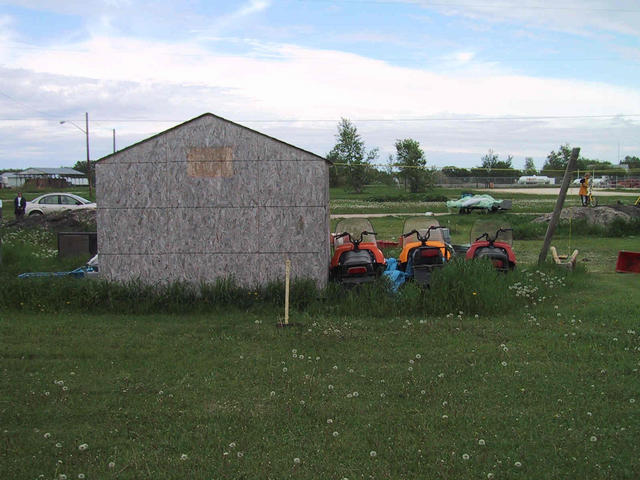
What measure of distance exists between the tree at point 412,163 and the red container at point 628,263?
128ft

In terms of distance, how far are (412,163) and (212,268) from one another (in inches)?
1864

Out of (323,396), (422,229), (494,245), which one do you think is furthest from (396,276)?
(323,396)

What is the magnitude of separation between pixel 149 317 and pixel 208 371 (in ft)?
9.30

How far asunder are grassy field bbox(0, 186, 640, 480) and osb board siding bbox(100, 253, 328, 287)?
0.31 meters

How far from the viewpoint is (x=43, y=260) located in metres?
13.8

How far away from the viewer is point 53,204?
31.6m

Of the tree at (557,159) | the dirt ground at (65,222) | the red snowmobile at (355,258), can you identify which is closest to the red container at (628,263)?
the red snowmobile at (355,258)

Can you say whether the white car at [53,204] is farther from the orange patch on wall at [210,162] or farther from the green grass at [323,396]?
the green grass at [323,396]

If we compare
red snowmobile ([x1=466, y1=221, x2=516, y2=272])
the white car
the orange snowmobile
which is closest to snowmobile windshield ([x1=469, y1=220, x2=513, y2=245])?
red snowmobile ([x1=466, y1=221, x2=516, y2=272])

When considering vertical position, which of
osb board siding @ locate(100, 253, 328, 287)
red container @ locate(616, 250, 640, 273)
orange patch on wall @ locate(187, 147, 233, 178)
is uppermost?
orange patch on wall @ locate(187, 147, 233, 178)

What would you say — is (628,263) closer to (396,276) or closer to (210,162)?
(396,276)

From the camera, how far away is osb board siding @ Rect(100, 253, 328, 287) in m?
10.1

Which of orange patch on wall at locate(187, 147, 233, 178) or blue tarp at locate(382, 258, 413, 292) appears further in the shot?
orange patch on wall at locate(187, 147, 233, 178)

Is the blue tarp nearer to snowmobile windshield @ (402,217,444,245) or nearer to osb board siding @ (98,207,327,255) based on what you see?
snowmobile windshield @ (402,217,444,245)
